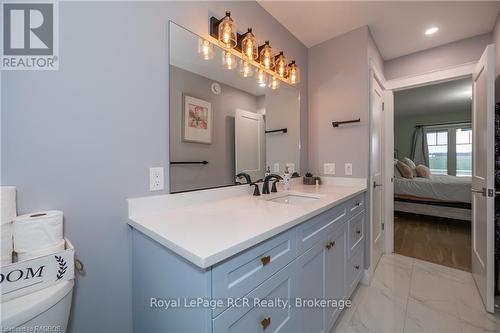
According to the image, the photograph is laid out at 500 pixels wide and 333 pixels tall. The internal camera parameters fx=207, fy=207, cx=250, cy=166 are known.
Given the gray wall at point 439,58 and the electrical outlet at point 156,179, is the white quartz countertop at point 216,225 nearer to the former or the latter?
the electrical outlet at point 156,179

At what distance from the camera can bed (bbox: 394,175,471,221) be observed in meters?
3.36

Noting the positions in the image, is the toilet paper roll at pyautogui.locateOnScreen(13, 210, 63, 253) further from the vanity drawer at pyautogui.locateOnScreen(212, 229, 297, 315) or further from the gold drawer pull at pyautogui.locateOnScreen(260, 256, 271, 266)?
the gold drawer pull at pyautogui.locateOnScreen(260, 256, 271, 266)

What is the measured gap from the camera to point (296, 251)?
987 mm

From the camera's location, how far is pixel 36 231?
68cm

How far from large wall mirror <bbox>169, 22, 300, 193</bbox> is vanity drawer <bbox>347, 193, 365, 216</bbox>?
66 cm

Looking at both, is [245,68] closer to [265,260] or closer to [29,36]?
[29,36]

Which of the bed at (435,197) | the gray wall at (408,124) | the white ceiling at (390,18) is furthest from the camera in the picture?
the gray wall at (408,124)

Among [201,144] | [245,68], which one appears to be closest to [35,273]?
[201,144]

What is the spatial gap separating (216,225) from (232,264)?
0.71 ft

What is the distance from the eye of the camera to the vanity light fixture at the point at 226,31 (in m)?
1.31

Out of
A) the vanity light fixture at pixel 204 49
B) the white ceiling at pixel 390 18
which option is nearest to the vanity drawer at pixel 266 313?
the vanity light fixture at pixel 204 49

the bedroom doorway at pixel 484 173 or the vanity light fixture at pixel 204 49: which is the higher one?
the vanity light fixture at pixel 204 49

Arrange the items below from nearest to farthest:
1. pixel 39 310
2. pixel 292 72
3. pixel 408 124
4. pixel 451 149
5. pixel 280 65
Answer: pixel 39 310 → pixel 280 65 → pixel 292 72 → pixel 451 149 → pixel 408 124

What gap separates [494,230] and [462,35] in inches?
73.8
